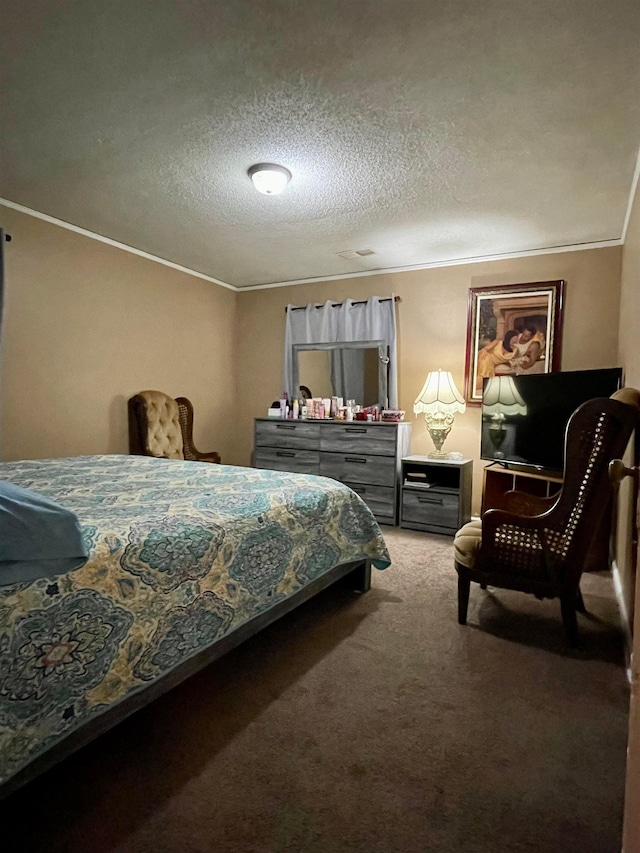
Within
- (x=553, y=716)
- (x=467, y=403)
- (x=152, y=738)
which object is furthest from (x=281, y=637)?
(x=467, y=403)

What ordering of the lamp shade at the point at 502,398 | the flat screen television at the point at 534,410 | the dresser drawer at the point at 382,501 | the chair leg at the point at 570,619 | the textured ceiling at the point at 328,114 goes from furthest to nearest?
the dresser drawer at the point at 382,501 → the lamp shade at the point at 502,398 → the flat screen television at the point at 534,410 → the chair leg at the point at 570,619 → the textured ceiling at the point at 328,114

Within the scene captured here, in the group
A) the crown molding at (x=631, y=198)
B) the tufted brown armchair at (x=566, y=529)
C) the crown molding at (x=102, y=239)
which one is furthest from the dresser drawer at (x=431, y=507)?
the crown molding at (x=102, y=239)

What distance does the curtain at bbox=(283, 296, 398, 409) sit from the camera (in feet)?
15.4

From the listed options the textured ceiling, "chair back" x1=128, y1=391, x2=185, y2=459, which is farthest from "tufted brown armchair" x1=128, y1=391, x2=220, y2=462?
the textured ceiling

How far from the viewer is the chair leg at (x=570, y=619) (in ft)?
7.04

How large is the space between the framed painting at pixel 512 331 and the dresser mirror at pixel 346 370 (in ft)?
2.77

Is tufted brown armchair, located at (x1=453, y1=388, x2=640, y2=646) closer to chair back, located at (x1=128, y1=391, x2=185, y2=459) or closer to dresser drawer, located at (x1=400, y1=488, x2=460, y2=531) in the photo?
dresser drawer, located at (x1=400, y1=488, x2=460, y2=531)

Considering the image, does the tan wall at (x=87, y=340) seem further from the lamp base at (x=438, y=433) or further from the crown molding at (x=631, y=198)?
the crown molding at (x=631, y=198)

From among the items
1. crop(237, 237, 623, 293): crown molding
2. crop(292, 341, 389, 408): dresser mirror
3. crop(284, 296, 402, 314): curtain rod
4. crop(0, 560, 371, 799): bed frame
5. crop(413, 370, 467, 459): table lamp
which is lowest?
crop(0, 560, 371, 799): bed frame

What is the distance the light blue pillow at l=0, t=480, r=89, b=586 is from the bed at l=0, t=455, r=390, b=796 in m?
0.03

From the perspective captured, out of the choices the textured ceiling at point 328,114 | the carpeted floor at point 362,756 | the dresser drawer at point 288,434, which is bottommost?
the carpeted floor at point 362,756

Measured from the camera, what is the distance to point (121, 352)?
4.23m

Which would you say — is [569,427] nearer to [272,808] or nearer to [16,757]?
[272,808]

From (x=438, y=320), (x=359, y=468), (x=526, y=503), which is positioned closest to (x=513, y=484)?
(x=526, y=503)
